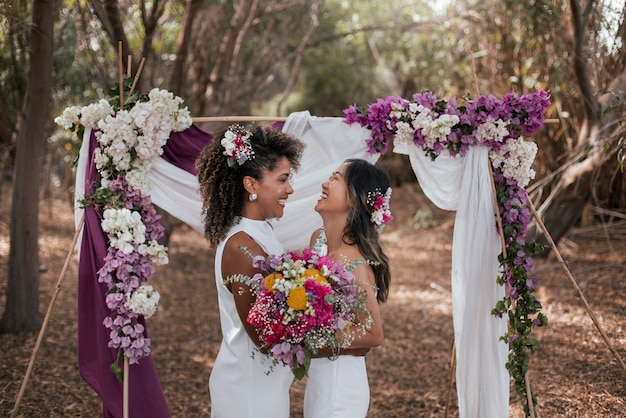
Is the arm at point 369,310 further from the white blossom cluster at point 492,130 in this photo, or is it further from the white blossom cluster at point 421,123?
the white blossom cluster at point 492,130

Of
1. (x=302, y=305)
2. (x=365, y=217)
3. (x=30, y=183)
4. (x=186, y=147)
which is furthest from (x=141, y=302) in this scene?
(x=30, y=183)

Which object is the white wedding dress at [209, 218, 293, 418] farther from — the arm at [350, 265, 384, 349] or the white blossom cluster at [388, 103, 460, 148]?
the white blossom cluster at [388, 103, 460, 148]

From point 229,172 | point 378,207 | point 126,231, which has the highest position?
point 229,172

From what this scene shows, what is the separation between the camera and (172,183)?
360cm

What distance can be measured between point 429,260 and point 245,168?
6018 mm

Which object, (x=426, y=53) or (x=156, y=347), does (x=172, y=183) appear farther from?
(x=426, y=53)

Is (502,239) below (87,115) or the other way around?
below

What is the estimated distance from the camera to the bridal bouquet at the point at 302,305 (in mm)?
2471

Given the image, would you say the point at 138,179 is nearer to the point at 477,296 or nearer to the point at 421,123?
the point at 421,123

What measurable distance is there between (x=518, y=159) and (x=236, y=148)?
61.0 inches

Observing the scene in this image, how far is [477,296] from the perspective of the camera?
11.8 feet

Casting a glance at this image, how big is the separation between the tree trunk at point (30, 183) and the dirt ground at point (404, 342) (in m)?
0.21

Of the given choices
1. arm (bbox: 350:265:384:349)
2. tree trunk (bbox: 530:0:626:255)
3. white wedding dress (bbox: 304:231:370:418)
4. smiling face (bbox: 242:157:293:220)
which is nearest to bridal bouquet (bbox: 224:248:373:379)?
arm (bbox: 350:265:384:349)

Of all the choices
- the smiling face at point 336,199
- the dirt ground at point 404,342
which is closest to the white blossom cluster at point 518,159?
the dirt ground at point 404,342
